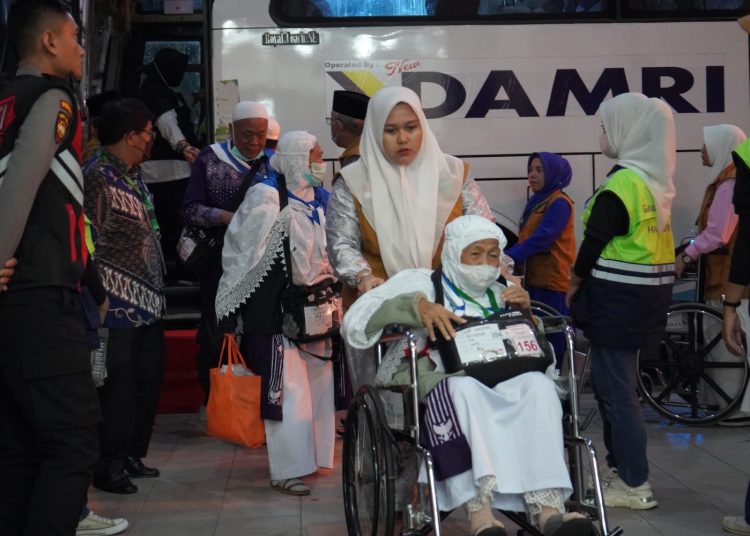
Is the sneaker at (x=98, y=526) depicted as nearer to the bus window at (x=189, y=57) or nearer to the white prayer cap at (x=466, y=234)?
the white prayer cap at (x=466, y=234)

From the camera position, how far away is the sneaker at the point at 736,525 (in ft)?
16.1

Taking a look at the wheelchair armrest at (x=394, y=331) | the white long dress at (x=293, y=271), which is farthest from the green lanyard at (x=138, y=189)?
the wheelchair armrest at (x=394, y=331)

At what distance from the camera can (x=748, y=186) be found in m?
4.69

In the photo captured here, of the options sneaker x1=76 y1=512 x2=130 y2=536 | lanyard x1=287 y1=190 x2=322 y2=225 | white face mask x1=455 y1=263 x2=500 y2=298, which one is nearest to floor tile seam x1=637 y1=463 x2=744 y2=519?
white face mask x1=455 y1=263 x2=500 y2=298

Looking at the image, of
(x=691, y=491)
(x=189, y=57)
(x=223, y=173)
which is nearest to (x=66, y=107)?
(x=223, y=173)

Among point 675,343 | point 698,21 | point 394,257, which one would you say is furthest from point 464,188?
point 698,21

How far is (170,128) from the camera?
9008 millimetres

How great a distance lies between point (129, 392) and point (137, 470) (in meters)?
0.79

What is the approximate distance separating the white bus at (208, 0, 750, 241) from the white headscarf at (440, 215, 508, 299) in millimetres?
4208

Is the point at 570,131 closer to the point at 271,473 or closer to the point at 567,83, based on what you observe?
the point at 567,83

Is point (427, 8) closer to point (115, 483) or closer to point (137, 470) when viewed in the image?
point (137, 470)

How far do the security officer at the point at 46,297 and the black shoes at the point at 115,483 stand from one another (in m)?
2.01

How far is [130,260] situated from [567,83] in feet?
14.0

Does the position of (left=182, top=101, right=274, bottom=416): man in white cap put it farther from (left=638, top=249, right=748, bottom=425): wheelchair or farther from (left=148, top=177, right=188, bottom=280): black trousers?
(left=638, top=249, right=748, bottom=425): wheelchair
